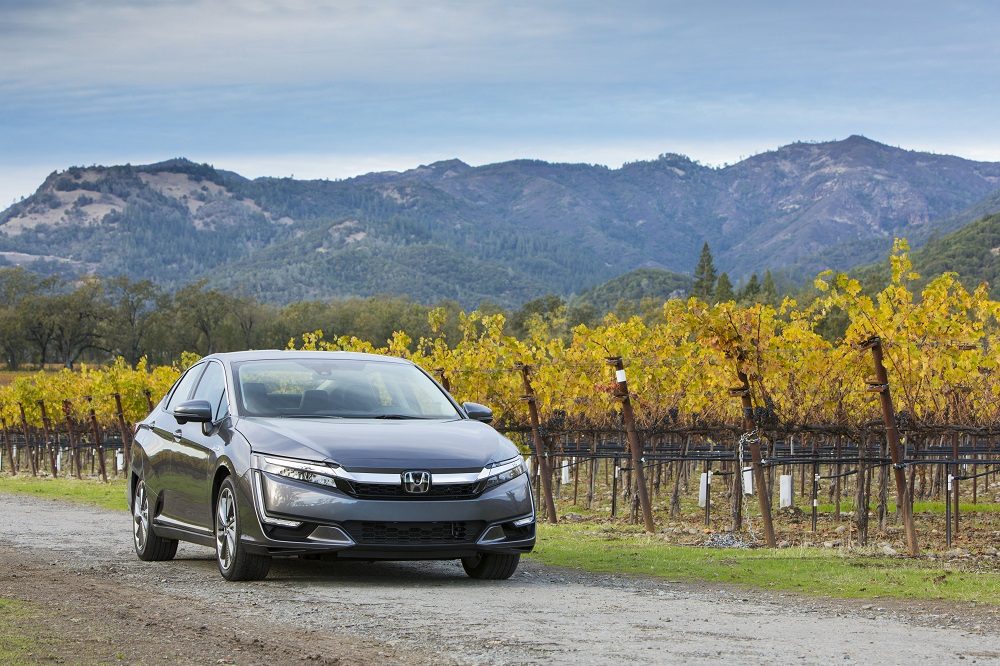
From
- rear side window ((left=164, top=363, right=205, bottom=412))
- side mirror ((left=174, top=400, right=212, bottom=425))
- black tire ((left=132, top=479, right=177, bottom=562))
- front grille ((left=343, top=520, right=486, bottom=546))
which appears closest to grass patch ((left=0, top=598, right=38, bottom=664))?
side mirror ((left=174, top=400, right=212, bottom=425))

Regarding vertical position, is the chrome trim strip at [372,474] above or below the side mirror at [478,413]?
below

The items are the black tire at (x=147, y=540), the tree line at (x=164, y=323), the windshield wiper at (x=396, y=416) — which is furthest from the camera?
the tree line at (x=164, y=323)

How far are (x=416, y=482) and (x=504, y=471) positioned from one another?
72 cm

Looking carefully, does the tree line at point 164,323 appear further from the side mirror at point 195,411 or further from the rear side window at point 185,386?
the side mirror at point 195,411

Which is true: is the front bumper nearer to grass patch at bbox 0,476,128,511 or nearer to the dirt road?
the dirt road

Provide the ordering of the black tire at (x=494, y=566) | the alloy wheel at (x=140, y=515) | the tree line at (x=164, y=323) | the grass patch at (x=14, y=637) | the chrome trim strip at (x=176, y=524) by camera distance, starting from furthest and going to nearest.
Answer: the tree line at (x=164, y=323) < the alloy wheel at (x=140, y=515) < the chrome trim strip at (x=176, y=524) < the black tire at (x=494, y=566) < the grass patch at (x=14, y=637)

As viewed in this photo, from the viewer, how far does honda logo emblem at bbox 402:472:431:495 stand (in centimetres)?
951

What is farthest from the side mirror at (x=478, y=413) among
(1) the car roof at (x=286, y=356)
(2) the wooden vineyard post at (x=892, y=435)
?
(2) the wooden vineyard post at (x=892, y=435)

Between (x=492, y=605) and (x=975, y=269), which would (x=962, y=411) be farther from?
(x=975, y=269)

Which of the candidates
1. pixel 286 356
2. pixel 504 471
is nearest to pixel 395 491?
pixel 504 471

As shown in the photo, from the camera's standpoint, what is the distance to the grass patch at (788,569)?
1036 cm

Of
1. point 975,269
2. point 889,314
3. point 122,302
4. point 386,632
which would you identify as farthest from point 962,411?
point 975,269

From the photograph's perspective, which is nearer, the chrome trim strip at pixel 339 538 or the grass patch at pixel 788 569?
the chrome trim strip at pixel 339 538

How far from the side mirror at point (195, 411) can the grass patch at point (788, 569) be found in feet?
11.5
